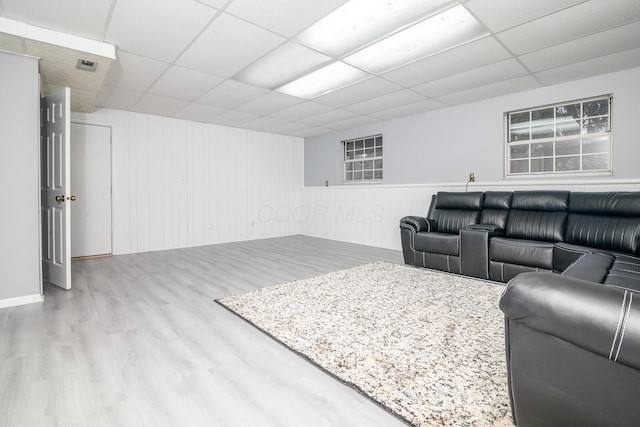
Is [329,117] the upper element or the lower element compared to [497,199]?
upper

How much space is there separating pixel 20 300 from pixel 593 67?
6.32 m

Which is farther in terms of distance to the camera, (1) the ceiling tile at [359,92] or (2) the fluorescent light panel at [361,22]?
(1) the ceiling tile at [359,92]

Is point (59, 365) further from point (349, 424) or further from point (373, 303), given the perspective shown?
point (373, 303)

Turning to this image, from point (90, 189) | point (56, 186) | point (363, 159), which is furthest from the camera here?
point (363, 159)

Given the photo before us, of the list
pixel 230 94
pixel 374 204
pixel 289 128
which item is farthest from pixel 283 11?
pixel 289 128

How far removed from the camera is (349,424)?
1312 millimetres

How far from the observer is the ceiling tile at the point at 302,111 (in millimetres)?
4941

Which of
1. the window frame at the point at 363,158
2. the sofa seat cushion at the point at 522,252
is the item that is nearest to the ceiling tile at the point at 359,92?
the window frame at the point at 363,158

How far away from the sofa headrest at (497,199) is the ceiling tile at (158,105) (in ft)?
15.3

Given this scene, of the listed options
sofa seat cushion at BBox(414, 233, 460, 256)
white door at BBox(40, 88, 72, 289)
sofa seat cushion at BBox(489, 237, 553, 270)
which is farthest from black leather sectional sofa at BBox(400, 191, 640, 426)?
white door at BBox(40, 88, 72, 289)

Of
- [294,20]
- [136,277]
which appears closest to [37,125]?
[136,277]

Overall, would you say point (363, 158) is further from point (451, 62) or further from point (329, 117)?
point (451, 62)

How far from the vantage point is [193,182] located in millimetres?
6059

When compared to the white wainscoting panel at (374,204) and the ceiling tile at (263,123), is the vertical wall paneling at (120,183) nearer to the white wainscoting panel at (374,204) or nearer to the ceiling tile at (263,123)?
the ceiling tile at (263,123)
